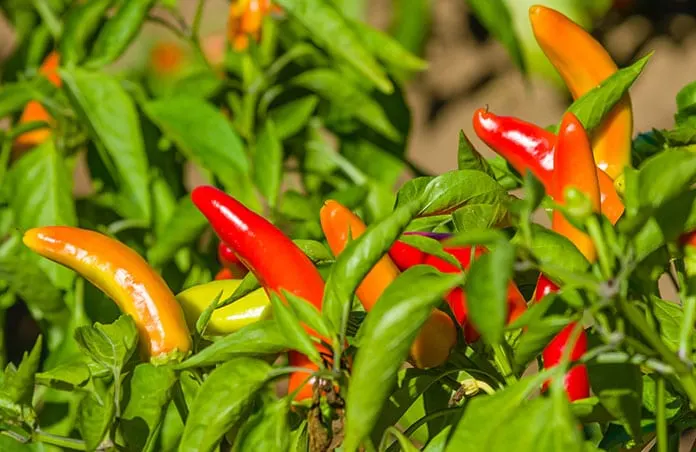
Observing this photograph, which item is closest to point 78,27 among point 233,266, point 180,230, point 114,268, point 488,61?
point 180,230

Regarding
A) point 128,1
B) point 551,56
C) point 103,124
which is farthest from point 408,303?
point 128,1

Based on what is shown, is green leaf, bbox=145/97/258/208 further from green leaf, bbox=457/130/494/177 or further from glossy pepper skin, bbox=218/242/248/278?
green leaf, bbox=457/130/494/177

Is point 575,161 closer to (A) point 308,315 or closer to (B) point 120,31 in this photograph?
(A) point 308,315

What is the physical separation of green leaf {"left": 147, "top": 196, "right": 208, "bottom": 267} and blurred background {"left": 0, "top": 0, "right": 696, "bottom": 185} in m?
1.40

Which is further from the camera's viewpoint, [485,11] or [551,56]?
[485,11]

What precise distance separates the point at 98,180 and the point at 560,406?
3.87ft

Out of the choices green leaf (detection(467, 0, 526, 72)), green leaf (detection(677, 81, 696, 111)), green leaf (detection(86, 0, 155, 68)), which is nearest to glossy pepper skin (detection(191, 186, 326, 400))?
green leaf (detection(677, 81, 696, 111))

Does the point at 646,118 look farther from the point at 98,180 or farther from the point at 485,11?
the point at 98,180

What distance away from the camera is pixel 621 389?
2.19ft

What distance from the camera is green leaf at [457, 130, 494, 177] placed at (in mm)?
808

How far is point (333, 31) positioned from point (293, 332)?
73 centimetres

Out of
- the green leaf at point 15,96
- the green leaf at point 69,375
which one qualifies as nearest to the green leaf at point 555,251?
the green leaf at point 69,375

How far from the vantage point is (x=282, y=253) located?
760 mm

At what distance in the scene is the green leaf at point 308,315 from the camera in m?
Answer: 0.67
